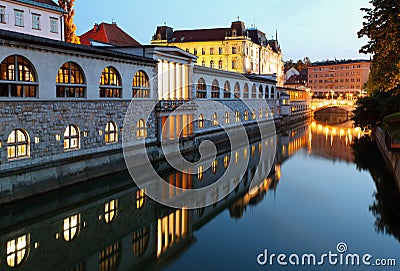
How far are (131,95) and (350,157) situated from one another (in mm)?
17936

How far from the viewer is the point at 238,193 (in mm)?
21812

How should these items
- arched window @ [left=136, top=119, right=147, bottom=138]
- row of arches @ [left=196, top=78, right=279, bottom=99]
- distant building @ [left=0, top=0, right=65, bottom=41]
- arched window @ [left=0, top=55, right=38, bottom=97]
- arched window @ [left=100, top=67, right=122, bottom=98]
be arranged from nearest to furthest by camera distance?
arched window @ [left=0, top=55, right=38, bottom=97] < arched window @ [left=100, top=67, right=122, bottom=98] < arched window @ [left=136, top=119, right=147, bottom=138] < distant building @ [left=0, top=0, right=65, bottom=41] < row of arches @ [left=196, top=78, right=279, bottom=99]

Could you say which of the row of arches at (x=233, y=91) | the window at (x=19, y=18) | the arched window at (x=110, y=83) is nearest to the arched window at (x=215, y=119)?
the row of arches at (x=233, y=91)

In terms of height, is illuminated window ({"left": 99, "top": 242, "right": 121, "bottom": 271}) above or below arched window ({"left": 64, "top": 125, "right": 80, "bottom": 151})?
below

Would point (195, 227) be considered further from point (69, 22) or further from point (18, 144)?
point (69, 22)

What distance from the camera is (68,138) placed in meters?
21.1

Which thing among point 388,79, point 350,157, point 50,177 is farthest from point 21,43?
point 350,157

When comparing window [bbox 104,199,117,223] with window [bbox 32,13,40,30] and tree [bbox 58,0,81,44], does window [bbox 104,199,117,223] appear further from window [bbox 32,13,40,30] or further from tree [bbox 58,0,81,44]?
tree [bbox 58,0,81,44]

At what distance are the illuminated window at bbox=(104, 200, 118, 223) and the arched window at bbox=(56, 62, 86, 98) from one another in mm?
5713

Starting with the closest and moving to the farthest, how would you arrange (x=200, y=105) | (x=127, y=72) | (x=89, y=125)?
(x=89, y=125) < (x=127, y=72) < (x=200, y=105)

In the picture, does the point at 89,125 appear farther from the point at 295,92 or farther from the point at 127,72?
the point at 295,92

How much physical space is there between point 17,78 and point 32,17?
1857cm

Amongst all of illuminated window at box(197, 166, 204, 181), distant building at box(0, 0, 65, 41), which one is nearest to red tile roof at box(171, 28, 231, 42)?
distant building at box(0, 0, 65, 41)

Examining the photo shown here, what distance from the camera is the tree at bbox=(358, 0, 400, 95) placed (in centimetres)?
2019
